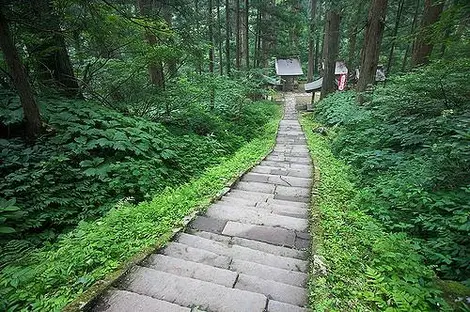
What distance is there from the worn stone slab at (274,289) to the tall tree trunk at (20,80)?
452 centimetres

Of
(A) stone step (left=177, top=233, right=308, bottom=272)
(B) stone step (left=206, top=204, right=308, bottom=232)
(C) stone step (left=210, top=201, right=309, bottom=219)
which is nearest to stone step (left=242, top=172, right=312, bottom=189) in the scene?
(C) stone step (left=210, top=201, right=309, bottom=219)

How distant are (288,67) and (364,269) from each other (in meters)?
38.6

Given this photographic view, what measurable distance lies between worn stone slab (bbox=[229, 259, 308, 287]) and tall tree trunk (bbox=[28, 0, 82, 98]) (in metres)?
5.32

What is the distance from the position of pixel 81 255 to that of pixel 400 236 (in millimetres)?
3675

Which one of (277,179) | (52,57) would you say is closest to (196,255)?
(277,179)

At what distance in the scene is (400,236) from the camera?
328 centimetres

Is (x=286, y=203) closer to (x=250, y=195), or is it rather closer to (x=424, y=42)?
(x=250, y=195)

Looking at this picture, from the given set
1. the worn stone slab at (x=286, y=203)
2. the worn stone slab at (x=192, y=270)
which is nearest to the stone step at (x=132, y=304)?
the worn stone slab at (x=192, y=270)

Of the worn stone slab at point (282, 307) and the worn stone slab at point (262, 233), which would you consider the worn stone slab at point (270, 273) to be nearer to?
the worn stone slab at point (282, 307)

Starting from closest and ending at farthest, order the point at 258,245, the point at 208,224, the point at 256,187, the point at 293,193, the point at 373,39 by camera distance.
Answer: the point at 258,245 → the point at 208,224 → the point at 293,193 → the point at 256,187 → the point at 373,39

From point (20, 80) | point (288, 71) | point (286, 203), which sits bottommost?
point (286, 203)

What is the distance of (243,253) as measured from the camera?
10.2ft

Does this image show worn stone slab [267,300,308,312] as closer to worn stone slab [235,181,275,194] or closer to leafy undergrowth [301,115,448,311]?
leafy undergrowth [301,115,448,311]

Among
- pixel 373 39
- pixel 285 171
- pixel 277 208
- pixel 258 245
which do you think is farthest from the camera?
pixel 373 39
